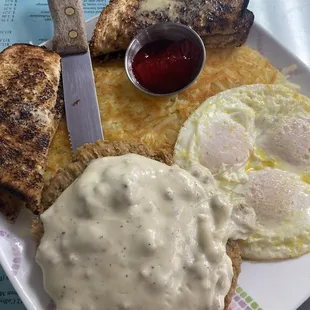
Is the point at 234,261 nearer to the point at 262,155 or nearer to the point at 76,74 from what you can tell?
the point at 262,155

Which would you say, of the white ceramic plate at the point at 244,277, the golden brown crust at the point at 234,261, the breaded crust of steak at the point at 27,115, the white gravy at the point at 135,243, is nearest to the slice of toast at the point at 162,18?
the breaded crust of steak at the point at 27,115

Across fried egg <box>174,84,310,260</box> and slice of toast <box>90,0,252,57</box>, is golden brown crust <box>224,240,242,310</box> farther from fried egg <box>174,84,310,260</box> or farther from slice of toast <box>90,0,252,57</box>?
slice of toast <box>90,0,252,57</box>

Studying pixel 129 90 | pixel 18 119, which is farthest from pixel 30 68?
pixel 129 90

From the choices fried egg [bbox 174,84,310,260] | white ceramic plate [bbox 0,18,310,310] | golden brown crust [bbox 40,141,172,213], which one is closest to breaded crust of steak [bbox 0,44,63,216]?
golden brown crust [bbox 40,141,172,213]

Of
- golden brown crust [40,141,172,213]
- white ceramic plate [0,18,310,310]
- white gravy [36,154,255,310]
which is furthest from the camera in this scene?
golden brown crust [40,141,172,213]

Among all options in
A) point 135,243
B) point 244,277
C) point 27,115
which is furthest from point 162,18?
point 244,277

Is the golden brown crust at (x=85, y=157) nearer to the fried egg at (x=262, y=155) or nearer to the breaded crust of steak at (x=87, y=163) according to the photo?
the breaded crust of steak at (x=87, y=163)

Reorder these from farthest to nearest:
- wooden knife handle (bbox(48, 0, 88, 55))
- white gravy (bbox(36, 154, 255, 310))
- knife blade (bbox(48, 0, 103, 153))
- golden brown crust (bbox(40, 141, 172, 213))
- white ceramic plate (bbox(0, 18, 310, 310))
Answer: wooden knife handle (bbox(48, 0, 88, 55)) → knife blade (bbox(48, 0, 103, 153)) → golden brown crust (bbox(40, 141, 172, 213)) → white ceramic plate (bbox(0, 18, 310, 310)) → white gravy (bbox(36, 154, 255, 310))
